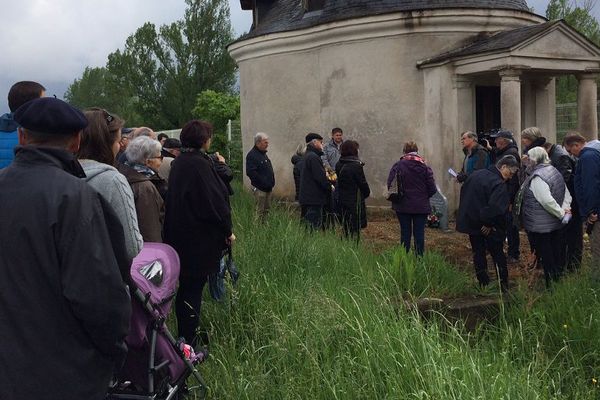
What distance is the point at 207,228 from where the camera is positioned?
Answer: 5.13 metres

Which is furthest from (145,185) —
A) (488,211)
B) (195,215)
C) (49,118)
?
(488,211)

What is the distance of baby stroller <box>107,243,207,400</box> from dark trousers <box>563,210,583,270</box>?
5404 mm

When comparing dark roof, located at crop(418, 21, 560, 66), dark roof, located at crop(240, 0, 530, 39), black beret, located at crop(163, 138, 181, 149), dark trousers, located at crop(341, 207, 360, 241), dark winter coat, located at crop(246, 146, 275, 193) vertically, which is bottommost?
dark trousers, located at crop(341, 207, 360, 241)

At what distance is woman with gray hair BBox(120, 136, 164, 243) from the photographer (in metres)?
4.60

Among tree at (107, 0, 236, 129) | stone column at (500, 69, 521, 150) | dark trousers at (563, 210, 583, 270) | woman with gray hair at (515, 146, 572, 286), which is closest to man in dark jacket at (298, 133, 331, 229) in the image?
woman with gray hair at (515, 146, 572, 286)

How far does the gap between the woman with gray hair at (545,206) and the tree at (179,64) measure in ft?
154

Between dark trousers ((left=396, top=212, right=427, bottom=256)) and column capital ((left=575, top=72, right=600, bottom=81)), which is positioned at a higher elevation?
column capital ((left=575, top=72, right=600, bottom=81))

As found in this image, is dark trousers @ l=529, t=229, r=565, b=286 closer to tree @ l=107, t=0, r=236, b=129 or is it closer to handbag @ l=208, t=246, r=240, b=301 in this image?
handbag @ l=208, t=246, r=240, b=301

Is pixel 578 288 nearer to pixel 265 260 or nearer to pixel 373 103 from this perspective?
pixel 265 260

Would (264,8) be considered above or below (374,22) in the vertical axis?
above

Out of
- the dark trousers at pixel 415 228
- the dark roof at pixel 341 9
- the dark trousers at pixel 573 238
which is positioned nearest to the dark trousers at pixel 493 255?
the dark trousers at pixel 573 238

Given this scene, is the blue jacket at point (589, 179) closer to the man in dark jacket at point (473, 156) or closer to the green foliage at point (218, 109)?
the man in dark jacket at point (473, 156)

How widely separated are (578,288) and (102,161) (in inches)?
165

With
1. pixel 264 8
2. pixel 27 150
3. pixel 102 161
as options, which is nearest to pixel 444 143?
pixel 264 8
